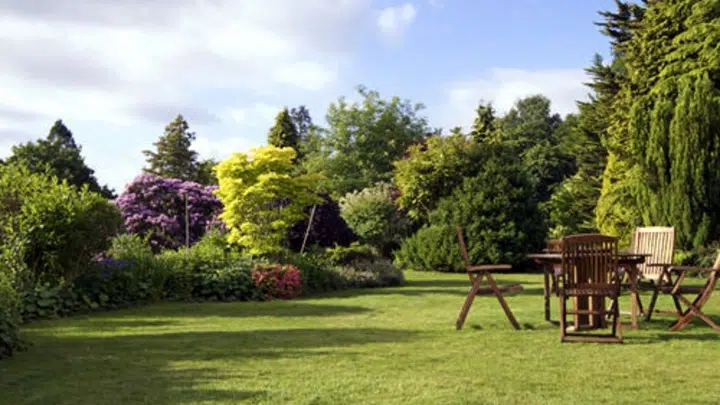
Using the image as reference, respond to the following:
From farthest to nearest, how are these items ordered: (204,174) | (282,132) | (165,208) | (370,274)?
→ 1. (204,174)
2. (282,132)
3. (165,208)
4. (370,274)

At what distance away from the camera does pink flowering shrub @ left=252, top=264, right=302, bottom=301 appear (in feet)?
42.5

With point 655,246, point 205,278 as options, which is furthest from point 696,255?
point 205,278

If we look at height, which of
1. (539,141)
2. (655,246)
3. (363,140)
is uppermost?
(539,141)

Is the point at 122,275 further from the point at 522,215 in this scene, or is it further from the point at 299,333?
the point at 522,215

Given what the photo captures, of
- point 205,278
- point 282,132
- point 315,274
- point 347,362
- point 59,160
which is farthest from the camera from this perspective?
point 282,132

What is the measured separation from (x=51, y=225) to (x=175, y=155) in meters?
37.9

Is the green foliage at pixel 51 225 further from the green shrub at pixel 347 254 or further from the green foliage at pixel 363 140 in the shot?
the green foliage at pixel 363 140

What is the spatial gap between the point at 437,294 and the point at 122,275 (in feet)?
18.7

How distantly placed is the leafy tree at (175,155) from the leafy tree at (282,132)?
369 inches

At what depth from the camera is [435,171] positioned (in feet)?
75.5

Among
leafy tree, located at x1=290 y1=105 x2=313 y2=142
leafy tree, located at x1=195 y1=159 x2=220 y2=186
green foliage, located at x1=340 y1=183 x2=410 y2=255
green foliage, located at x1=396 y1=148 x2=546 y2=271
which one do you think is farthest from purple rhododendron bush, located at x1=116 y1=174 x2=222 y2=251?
leafy tree, located at x1=290 y1=105 x2=313 y2=142

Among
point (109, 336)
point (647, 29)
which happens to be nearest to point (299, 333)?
point (109, 336)

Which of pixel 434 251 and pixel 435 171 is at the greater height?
pixel 435 171

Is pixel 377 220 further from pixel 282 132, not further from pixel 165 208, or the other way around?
A: pixel 282 132
